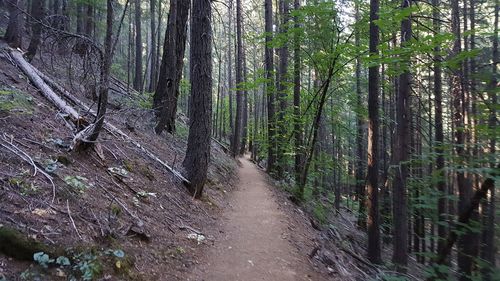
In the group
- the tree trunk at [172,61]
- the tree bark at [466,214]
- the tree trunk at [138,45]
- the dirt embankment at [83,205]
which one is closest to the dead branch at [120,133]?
the dirt embankment at [83,205]

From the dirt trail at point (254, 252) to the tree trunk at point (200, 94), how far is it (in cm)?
134

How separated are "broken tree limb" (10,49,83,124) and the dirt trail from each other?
3766 millimetres

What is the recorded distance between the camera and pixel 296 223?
27.6 ft

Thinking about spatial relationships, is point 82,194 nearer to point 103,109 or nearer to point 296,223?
point 103,109

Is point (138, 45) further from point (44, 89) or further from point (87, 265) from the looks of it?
point (87, 265)

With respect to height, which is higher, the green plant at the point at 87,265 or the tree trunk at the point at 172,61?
the tree trunk at the point at 172,61

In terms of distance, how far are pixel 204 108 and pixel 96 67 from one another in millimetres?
2975

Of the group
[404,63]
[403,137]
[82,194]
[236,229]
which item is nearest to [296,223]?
[236,229]

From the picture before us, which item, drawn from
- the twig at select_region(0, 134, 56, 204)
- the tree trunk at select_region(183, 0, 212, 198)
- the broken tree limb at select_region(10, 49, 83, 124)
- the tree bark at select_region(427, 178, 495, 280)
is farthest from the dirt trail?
the broken tree limb at select_region(10, 49, 83, 124)

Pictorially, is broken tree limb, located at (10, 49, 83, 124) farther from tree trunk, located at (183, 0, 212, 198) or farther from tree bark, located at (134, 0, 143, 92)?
tree bark, located at (134, 0, 143, 92)

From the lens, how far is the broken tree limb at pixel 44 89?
688 cm

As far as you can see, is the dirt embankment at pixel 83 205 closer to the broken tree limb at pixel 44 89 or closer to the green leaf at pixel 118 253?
the green leaf at pixel 118 253

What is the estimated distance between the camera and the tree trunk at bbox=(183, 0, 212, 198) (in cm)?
770

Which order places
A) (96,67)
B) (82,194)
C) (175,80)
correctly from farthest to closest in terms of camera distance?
(175,80), (96,67), (82,194)
